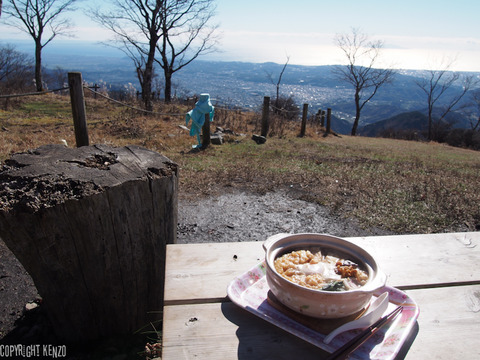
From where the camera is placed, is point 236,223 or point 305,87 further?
point 305,87

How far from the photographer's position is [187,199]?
446cm

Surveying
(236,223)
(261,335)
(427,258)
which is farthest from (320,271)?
(236,223)

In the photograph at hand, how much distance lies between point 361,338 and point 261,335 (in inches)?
10.0

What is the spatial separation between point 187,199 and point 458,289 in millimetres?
3648

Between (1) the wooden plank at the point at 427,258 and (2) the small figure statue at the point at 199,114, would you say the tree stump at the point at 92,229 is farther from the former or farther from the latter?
(2) the small figure statue at the point at 199,114

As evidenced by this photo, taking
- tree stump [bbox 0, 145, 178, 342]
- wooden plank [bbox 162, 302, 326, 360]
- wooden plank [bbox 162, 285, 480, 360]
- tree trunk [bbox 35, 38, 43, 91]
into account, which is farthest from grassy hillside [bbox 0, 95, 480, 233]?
tree trunk [bbox 35, 38, 43, 91]

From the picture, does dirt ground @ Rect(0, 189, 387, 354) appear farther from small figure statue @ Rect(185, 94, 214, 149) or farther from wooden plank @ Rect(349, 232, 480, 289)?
small figure statue @ Rect(185, 94, 214, 149)

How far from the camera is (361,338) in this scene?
2.56 feet

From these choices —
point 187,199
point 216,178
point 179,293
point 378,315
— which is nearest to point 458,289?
point 378,315

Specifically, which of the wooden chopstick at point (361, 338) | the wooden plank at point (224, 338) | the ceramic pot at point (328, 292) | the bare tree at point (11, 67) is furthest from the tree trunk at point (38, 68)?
the wooden chopstick at point (361, 338)

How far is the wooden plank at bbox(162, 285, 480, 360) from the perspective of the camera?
0.82 metres

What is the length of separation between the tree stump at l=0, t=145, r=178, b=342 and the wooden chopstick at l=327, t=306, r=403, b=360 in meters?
1.33

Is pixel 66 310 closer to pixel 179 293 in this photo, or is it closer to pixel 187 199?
pixel 179 293

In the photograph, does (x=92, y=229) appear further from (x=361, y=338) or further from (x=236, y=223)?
(x=236, y=223)
